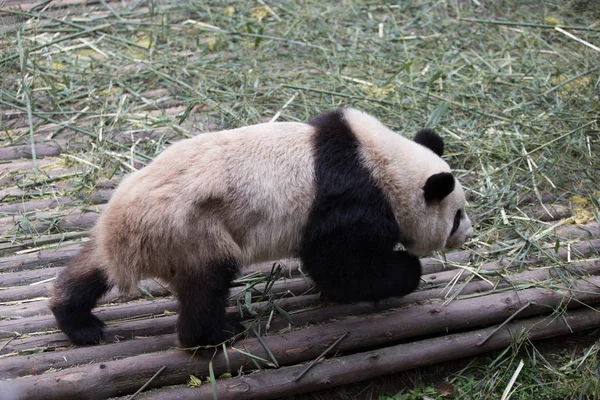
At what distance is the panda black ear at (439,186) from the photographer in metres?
4.12

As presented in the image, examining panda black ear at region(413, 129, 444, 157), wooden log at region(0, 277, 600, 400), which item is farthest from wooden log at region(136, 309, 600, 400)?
panda black ear at region(413, 129, 444, 157)

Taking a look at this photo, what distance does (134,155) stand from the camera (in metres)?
5.96

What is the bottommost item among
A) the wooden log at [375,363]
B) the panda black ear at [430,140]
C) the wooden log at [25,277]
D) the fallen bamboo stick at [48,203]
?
the wooden log at [375,363]

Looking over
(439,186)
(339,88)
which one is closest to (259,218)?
(439,186)

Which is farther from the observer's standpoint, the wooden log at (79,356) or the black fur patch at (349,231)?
the black fur patch at (349,231)

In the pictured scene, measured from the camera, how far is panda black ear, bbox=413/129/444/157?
15.6ft

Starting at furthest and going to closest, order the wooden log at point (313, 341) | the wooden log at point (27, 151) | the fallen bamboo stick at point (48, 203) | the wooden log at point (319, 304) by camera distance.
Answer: the wooden log at point (27, 151), the fallen bamboo stick at point (48, 203), the wooden log at point (319, 304), the wooden log at point (313, 341)

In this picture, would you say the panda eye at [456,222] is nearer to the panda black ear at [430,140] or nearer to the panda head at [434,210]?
the panda head at [434,210]

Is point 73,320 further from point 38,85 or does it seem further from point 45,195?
point 38,85

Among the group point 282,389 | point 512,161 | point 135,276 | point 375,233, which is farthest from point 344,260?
point 512,161

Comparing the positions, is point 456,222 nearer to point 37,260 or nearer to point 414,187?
point 414,187

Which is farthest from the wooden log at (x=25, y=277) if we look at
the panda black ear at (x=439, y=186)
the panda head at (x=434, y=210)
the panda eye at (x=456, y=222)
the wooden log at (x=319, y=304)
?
the panda eye at (x=456, y=222)

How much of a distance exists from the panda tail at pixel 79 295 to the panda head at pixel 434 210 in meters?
1.92

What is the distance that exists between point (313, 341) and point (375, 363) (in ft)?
1.30
